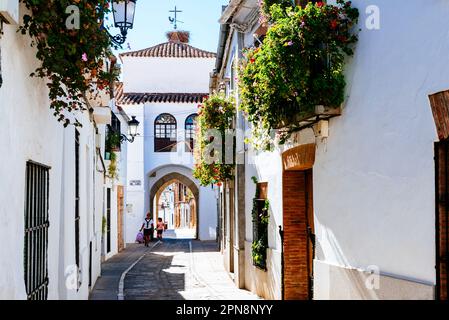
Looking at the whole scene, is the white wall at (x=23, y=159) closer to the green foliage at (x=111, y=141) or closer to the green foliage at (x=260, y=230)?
the green foliage at (x=260, y=230)

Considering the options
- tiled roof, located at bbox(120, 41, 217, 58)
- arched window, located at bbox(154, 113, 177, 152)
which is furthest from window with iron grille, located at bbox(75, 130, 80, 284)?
tiled roof, located at bbox(120, 41, 217, 58)

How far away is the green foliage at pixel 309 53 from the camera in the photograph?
26.1 feet

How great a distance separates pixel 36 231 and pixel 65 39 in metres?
1.97

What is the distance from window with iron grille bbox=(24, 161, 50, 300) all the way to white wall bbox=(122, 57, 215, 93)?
3162 cm

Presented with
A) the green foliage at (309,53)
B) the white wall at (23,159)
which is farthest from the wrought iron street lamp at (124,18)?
the green foliage at (309,53)

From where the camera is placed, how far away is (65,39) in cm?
600

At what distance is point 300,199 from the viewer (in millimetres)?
11008

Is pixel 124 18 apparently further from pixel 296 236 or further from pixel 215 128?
pixel 215 128

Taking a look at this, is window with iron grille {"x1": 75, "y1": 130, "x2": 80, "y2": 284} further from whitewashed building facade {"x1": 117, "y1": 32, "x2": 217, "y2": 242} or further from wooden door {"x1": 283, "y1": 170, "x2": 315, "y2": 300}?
whitewashed building facade {"x1": 117, "y1": 32, "x2": 217, "y2": 242}

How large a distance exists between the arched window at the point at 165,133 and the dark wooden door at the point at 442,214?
30486 millimetres

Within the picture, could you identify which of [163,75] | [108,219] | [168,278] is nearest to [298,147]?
[168,278]

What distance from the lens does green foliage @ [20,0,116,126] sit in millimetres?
5660
